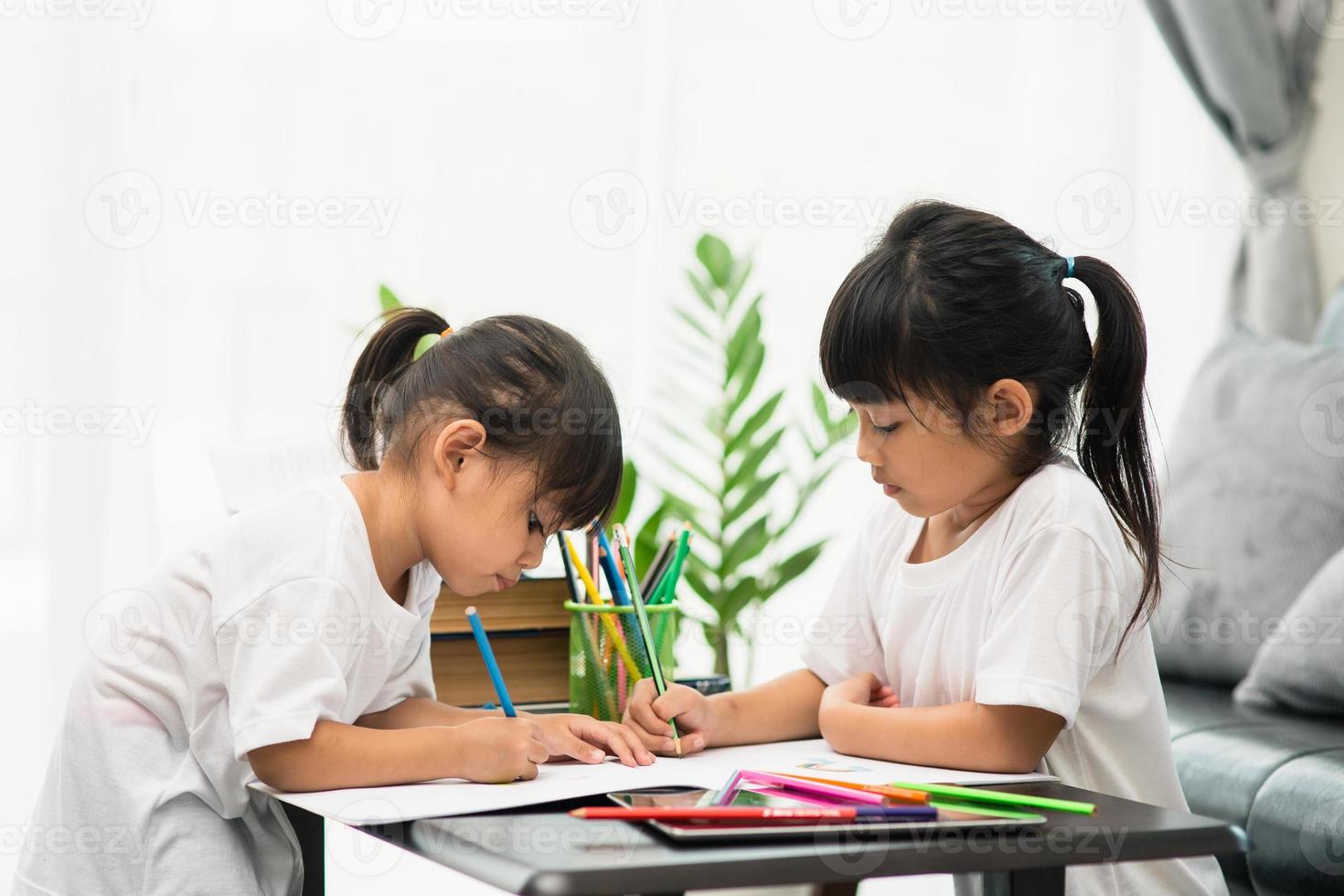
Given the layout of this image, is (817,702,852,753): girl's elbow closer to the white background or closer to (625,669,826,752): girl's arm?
(625,669,826,752): girl's arm

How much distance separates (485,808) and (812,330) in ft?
5.88

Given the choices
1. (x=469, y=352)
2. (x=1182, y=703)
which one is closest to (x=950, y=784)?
(x=469, y=352)

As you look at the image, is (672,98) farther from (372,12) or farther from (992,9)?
(992,9)

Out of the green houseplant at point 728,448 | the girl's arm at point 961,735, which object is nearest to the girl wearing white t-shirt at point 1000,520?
the girl's arm at point 961,735

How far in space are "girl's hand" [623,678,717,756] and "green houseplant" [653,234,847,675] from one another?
3.41 feet

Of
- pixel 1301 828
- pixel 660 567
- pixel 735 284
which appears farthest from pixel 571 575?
pixel 735 284

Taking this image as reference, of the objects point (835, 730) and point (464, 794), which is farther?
point (835, 730)

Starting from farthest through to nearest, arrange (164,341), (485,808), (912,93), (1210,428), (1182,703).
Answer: (912,93)
(1210,428)
(164,341)
(1182,703)
(485,808)

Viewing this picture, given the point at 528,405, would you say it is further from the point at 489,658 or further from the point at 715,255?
the point at 715,255

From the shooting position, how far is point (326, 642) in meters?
0.85

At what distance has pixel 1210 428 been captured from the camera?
1999 millimetres

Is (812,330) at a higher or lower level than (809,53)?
lower

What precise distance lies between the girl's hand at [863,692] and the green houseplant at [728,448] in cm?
99

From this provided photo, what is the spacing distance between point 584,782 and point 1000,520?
408 mm
